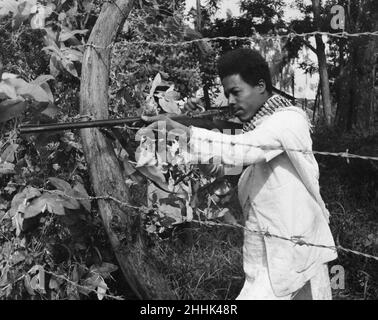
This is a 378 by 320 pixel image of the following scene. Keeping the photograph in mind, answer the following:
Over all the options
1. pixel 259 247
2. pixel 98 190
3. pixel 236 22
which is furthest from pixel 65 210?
pixel 236 22

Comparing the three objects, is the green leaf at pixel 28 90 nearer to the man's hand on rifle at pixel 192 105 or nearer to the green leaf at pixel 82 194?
the green leaf at pixel 82 194

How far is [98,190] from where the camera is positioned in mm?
2555

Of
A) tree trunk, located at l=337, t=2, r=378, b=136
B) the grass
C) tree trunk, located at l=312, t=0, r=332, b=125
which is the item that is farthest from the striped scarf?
tree trunk, located at l=312, t=0, r=332, b=125

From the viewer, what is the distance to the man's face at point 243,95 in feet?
7.41

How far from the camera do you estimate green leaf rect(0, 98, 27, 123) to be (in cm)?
→ 248

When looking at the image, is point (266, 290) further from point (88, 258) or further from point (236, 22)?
point (236, 22)

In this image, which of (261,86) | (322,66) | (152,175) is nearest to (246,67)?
(261,86)

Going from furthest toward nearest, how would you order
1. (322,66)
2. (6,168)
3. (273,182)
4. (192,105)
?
(322,66)
(6,168)
(192,105)
(273,182)

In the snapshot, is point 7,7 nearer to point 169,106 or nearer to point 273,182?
point 169,106

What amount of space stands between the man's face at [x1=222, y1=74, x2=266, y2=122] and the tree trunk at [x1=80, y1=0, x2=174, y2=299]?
0.62 m

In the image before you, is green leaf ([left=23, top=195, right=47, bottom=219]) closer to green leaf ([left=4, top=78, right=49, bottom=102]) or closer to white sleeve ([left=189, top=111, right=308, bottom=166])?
green leaf ([left=4, top=78, right=49, bottom=102])

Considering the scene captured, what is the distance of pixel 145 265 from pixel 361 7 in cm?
947

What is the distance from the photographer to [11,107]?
8.18 feet

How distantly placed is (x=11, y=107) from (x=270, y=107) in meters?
1.07
